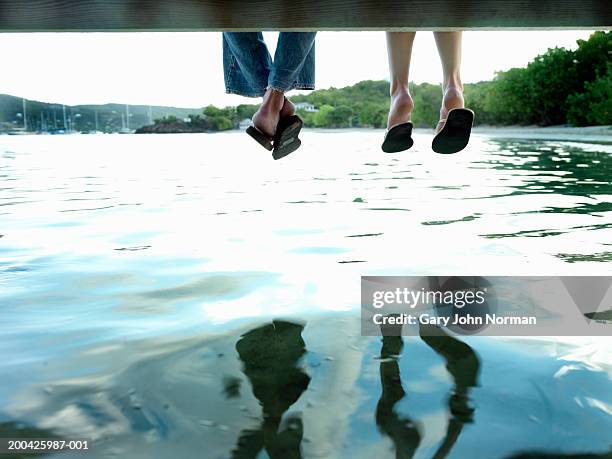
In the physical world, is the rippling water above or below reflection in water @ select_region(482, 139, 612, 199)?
below

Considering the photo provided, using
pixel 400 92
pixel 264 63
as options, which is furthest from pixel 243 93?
pixel 400 92

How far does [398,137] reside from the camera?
9.72ft

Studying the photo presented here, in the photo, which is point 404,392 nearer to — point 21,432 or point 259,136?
point 21,432

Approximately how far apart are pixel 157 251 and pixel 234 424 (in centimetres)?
239

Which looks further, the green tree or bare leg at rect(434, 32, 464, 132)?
the green tree

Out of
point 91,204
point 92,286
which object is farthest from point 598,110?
point 92,286

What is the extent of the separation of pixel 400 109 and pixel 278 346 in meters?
1.38

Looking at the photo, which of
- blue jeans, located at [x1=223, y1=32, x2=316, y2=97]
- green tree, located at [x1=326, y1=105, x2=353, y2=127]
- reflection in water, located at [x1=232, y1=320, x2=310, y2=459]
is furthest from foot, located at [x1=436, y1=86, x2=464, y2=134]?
green tree, located at [x1=326, y1=105, x2=353, y2=127]

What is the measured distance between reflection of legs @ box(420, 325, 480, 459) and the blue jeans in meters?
1.23

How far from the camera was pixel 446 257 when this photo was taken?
3.41 meters

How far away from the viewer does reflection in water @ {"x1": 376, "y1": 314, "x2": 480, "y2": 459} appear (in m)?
1.44

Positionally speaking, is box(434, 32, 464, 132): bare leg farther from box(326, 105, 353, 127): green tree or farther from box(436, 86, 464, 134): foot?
box(326, 105, 353, 127): green tree

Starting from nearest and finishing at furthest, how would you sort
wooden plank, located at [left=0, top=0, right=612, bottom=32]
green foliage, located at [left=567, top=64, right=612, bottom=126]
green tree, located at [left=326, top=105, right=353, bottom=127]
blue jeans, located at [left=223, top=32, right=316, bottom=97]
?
wooden plank, located at [left=0, top=0, right=612, bottom=32], blue jeans, located at [left=223, top=32, right=316, bottom=97], green foliage, located at [left=567, top=64, right=612, bottom=126], green tree, located at [left=326, top=105, right=353, bottom=127]

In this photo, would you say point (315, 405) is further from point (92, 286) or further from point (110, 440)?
point (92, 286)
